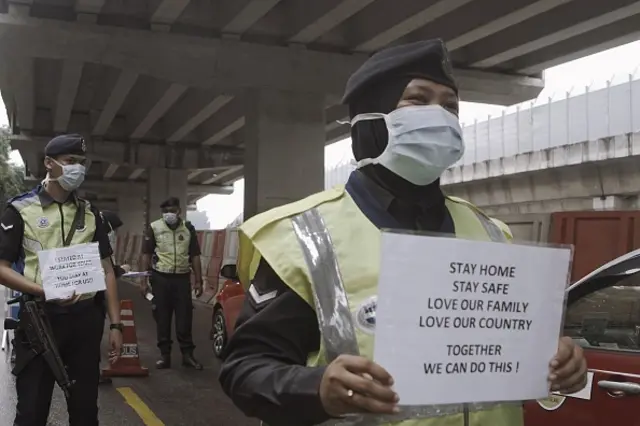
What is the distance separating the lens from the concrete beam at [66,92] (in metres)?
18.9

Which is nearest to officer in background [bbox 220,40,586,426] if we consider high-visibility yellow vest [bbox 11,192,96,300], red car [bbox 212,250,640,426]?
red car [bbox 212,250,640,426]

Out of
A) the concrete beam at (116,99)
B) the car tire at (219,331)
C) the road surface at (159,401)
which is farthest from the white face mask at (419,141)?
the concrete beam at (116,99)

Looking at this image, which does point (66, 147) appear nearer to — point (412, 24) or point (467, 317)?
point (467, 317)

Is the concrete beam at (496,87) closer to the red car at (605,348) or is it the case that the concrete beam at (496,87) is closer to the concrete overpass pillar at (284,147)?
the concrete overpass pillar at (284,147)

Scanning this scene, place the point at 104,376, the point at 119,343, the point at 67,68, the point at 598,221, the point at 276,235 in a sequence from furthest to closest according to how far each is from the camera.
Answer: the point at 67,68, the point at 598,221, the point at 104,376, the point at 119,343, the point at 276,235

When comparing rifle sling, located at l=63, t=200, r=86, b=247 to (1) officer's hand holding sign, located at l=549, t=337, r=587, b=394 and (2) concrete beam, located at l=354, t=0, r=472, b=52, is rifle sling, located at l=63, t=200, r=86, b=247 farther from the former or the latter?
(2) concrete beam, located at l=354, t=0, r=472, b=52

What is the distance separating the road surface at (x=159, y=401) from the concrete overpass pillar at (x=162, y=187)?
27.6 metres

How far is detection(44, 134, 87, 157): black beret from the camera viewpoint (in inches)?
165

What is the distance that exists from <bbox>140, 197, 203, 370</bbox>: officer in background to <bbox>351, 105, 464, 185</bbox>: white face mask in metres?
7.50

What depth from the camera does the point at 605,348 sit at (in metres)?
3.68

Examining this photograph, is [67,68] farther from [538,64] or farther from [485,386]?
[485,386]

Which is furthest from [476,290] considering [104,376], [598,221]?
[598,221]

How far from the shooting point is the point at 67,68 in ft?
62.5

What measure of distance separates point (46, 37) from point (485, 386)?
14.5m
